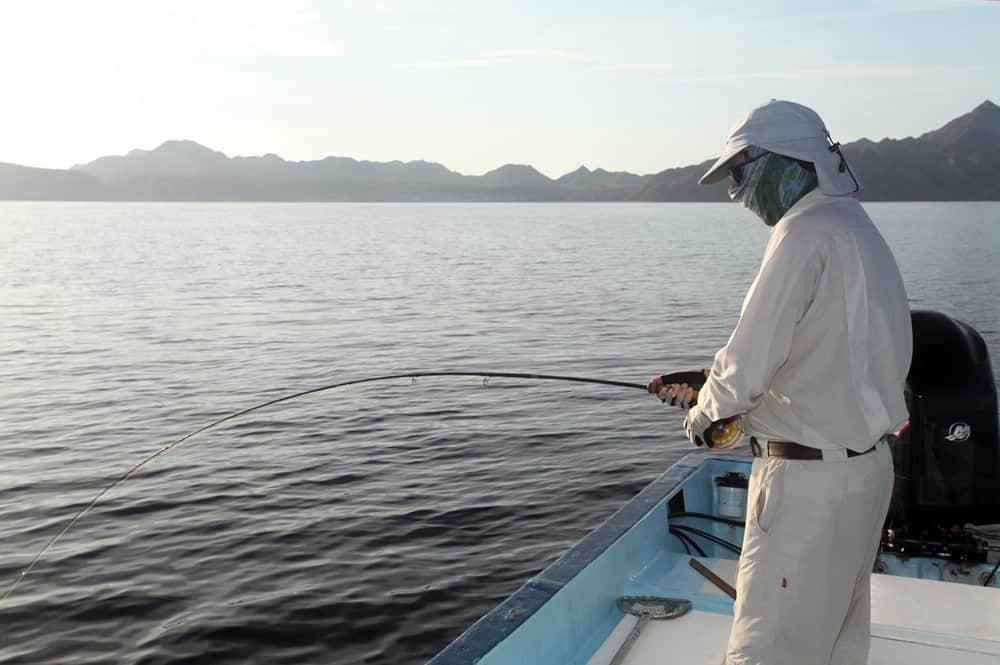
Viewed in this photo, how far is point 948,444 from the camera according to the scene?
5402mm

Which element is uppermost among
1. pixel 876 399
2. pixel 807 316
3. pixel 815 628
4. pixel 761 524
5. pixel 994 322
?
pixel 807 316

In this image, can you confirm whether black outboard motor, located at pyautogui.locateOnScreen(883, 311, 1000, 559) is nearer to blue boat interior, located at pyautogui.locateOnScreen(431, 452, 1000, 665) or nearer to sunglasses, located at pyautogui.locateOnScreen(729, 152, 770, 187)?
blue boat interior, located at pyautogui.locateOnScreen(431, 452, 1000, 665)

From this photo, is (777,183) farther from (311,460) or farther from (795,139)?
(311,460)

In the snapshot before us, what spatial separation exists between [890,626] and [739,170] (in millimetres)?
2553

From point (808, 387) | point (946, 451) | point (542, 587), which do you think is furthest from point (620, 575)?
point (808, 387)

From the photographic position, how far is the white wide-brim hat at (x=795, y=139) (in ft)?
10.4

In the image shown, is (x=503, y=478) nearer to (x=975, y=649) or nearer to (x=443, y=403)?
(x=443, y=403)

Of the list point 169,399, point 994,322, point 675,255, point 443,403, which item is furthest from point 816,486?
point 675,255

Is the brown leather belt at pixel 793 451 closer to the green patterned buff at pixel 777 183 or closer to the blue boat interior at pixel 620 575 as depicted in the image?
the green patterned buff at pixel 777 183

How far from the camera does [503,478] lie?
39.5 ft

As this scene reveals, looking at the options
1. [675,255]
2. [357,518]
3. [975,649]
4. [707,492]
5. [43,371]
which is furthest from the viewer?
[675,255]

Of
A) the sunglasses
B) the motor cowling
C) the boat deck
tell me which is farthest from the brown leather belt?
the motor cowling

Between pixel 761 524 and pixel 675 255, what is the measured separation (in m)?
56.6

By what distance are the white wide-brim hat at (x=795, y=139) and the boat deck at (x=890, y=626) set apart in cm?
226
